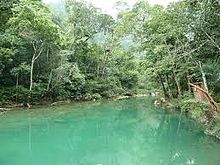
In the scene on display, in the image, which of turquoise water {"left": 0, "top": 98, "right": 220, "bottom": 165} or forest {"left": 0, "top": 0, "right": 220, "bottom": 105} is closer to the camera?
turquoise water {"left": 0, "top": 98, "right": 220, "bottom": 165}

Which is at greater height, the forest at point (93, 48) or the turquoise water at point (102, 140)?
the forest at point (93, 48)

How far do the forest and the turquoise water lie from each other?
3316 millimetres

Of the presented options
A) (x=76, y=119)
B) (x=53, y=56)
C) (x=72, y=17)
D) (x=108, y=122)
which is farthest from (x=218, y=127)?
(x=72, y=17)

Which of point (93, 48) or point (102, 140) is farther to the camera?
point (93, 48)

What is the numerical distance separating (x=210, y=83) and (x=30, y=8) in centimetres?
1219

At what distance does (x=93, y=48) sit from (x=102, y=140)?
885 inches

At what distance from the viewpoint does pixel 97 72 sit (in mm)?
36000

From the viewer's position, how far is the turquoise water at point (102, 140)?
10.4 m

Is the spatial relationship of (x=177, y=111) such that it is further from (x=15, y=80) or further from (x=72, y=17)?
(x=72, y=17)

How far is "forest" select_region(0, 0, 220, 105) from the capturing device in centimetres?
1608

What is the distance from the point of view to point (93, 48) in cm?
3531

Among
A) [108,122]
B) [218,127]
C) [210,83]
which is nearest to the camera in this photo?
[218,127]

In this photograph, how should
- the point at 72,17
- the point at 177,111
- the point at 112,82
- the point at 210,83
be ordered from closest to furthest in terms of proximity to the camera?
1. the point at 210,83
2. the point at 177,111
3. the point at 72,17
4. the point at 112,82

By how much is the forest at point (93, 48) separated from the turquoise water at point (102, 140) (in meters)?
3.32
